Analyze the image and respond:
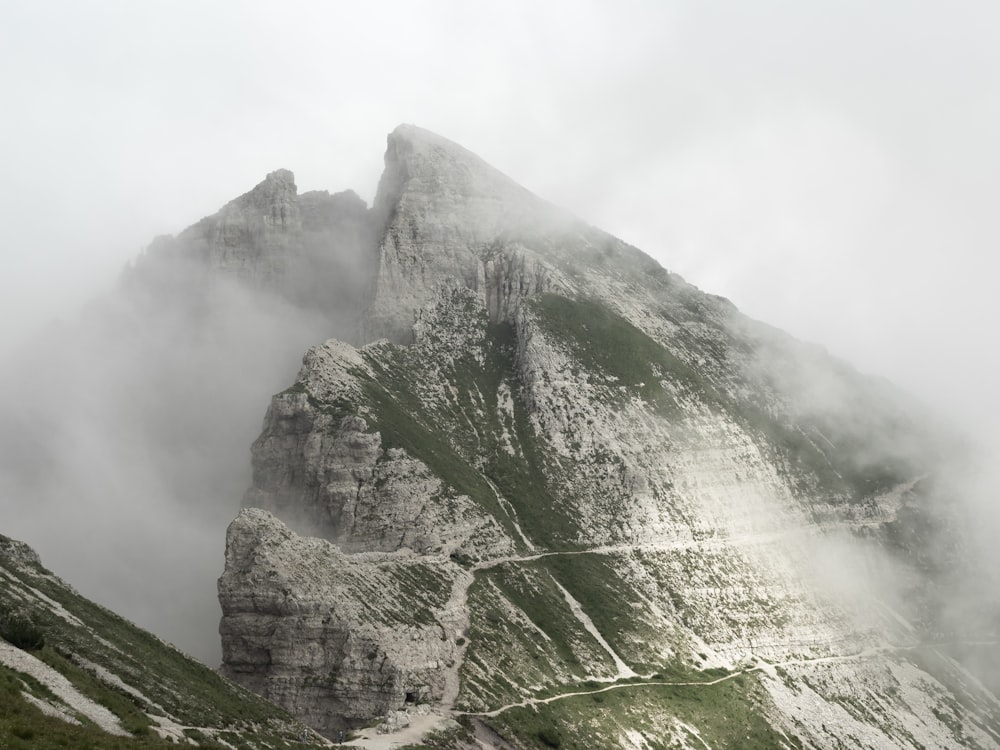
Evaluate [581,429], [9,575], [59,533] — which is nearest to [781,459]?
[581,429]

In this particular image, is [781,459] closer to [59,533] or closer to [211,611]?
[211,611]

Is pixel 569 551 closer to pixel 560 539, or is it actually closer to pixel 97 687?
pixel 560 539

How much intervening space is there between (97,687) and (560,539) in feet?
331

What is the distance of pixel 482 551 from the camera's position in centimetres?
12825

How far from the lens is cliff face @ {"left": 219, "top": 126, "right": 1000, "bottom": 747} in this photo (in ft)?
312

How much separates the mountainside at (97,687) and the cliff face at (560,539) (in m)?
26.4

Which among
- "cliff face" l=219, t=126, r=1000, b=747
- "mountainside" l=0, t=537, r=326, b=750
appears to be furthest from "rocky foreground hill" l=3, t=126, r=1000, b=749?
"mountainside" l=0, t=537, r=326, b=750

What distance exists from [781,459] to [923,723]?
59122 millimetres

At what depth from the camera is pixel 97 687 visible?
151ft

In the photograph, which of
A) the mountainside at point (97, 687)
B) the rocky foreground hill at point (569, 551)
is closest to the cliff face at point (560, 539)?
the rocky foreground hill at point (569, 551)

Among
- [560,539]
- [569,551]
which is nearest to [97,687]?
[569,551]

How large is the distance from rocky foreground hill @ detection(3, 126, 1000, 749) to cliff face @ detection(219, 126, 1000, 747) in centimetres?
47

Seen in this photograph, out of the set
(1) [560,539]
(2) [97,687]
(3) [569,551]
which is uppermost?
(1) [560,539]

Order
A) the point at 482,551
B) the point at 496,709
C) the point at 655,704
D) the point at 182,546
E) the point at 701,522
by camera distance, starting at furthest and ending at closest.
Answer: the point at 182,546 < the point at 701,522 < the point at 482,551 < the point at 655,704 < the point at 496,709
